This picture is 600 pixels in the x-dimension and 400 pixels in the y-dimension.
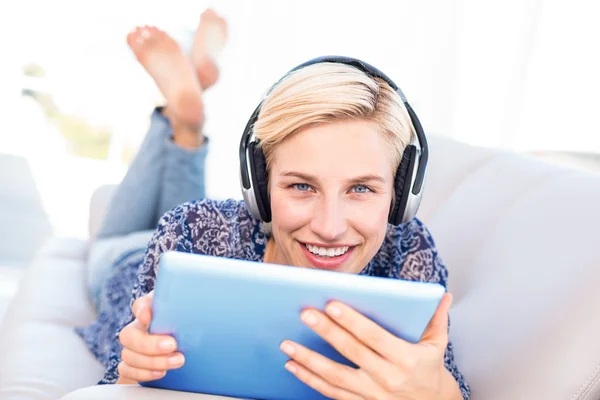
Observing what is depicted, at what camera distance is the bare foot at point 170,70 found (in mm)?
1877

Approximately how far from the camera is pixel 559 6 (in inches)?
138

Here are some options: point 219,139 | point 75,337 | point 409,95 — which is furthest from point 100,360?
point 409,95

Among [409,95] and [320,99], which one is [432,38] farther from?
[320,99]

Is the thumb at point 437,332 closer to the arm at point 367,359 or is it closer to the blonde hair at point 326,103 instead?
the arm at point 367,359

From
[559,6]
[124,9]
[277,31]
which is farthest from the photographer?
[124,9]

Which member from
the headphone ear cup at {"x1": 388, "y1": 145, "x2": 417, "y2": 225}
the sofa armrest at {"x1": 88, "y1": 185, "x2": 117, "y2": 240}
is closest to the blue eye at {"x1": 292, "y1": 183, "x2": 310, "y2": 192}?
the headphone ear cup at {"x1": 388, "y1": 145, "x2": 417, "y2": 225}

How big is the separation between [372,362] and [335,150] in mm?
335

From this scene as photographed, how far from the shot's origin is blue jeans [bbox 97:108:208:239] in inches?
78.2

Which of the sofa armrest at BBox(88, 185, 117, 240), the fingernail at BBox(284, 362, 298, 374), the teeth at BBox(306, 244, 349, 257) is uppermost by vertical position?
the teeth at BBox(306, 244, 349, 257)

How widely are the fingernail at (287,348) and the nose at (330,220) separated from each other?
27cm

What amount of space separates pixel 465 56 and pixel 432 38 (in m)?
0.21

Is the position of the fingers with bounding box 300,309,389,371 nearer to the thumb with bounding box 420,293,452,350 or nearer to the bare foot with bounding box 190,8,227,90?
the thumb with bounding box 420,293,452,350

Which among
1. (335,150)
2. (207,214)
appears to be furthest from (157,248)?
(335,150)

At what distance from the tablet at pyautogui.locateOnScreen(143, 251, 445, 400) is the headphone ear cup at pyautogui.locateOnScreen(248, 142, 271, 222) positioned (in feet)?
1.07
